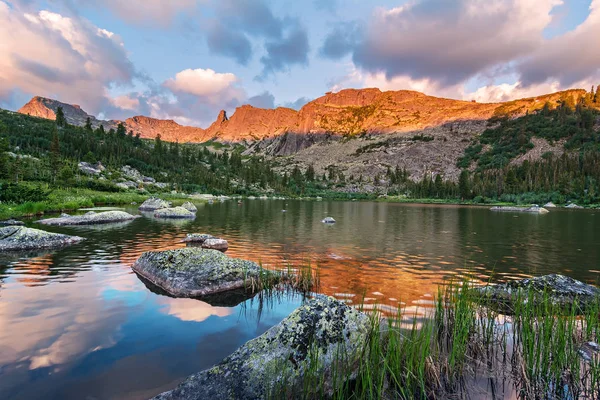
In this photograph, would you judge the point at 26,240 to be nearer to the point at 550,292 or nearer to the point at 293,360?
the point at 293,360

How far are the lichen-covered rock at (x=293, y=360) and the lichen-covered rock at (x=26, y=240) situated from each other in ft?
62.6

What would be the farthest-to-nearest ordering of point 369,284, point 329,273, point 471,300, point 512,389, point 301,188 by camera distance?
point 301,188, point 329,273, point 369,284, point 471,300, point 512,389

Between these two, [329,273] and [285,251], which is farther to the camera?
[285,251]

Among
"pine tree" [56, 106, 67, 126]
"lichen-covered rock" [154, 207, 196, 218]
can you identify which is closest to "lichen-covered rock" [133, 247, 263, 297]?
"lichen-covered rock" [154, 207, 196, 218]

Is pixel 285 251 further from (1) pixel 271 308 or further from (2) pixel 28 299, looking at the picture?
(2) pixel 28 299

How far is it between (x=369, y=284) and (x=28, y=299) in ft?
41.5

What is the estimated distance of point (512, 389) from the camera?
5.72m

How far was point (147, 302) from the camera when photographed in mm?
10391

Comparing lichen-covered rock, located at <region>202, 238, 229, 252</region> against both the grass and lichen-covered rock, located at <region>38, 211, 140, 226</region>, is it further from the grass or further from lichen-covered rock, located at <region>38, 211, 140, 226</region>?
lichen-covered rock, located at <region>38, 211, 140, 226</region>

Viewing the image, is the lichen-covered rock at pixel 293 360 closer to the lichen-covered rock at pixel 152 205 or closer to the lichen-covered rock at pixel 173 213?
the lichen-covered rock at pixel 173 213

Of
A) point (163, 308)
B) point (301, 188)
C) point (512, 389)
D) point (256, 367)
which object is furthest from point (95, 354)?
point (301, 188)

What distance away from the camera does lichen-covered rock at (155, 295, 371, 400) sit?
5.16m

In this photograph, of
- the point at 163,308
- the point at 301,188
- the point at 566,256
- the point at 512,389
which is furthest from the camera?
the point at 301,188

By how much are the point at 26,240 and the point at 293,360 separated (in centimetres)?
2076
